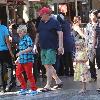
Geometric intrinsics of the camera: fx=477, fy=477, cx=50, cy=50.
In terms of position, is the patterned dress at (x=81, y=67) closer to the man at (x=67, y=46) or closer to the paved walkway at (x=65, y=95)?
the paved walkway at (x=65, y=95)

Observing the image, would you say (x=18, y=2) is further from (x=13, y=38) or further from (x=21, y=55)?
(x=21, y=55)

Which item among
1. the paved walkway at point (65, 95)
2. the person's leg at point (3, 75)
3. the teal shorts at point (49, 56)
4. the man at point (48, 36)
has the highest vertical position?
the man at point (48, 36)

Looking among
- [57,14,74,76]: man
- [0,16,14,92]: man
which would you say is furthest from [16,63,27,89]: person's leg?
[57,14,74,76]: man

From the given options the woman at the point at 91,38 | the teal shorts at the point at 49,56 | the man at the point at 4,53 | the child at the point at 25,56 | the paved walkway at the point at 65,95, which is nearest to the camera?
the paved walkway at the point at 65,95

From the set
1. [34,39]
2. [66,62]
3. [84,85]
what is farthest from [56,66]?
[84,85]

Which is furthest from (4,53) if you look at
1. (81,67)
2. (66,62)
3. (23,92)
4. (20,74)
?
(66,62)

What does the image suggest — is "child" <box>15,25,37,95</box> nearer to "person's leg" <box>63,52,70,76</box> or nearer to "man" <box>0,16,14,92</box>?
"man" <box>0,16,14,92</box>

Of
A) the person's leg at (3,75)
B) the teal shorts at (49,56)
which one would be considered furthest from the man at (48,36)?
the person's leg at (3,75)

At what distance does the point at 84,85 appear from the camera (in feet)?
34.5

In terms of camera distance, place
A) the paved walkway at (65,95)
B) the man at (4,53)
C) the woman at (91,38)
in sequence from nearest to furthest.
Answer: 1. the paved walkway at (65,95)
2. the man at (4,53)
3. the woman at (91,38)

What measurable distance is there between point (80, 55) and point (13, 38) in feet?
7.72

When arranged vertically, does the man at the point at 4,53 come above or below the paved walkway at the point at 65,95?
above

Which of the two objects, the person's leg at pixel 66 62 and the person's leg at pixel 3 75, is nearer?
the person's leg at pixel 3 75

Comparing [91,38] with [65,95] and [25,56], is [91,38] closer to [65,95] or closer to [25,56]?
[25,56]
